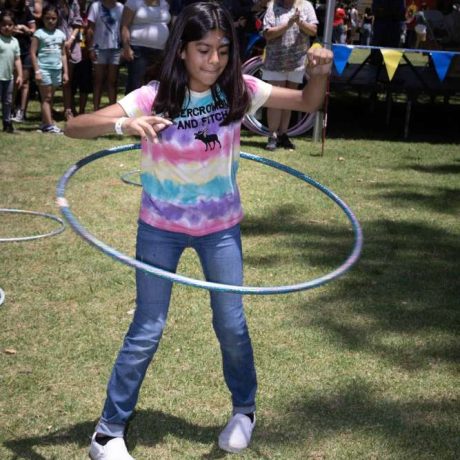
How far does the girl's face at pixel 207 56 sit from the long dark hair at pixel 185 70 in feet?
0.06

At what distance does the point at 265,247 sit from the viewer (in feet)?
20.6

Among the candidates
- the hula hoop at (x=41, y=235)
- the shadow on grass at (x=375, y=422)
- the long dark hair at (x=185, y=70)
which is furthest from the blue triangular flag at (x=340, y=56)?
the long dark hair at (x=185, y=70)

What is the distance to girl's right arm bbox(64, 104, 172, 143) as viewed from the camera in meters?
2.79

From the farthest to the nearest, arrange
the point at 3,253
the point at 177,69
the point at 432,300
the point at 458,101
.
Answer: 1. the point at 458,101
2. the point at 3,253
3. the point at 432,300
4. the point at 177,69

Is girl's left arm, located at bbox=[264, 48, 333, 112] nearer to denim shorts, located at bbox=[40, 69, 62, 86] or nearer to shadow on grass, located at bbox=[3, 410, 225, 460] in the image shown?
shadow on grass, located at bbox=[3, 410, 225, 460]

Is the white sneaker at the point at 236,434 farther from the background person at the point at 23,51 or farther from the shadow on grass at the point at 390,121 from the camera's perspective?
the background person at the point at 23,51

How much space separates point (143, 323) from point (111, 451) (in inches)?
21.8

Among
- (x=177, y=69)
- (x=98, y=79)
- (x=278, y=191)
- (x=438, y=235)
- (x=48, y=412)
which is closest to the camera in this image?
(x=177, y=69)

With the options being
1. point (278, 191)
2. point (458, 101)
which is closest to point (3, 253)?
point (278, 191)

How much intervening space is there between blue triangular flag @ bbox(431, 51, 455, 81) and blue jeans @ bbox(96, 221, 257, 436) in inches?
326

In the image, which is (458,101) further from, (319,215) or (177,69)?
(177,69)

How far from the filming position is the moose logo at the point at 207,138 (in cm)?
314

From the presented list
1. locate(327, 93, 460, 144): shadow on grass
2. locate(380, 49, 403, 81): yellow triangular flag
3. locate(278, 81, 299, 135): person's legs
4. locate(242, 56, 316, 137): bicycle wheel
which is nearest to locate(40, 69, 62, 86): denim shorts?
locate(242, 56, 316, 137): bicycle wheel

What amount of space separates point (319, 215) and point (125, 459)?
4.22 meters
